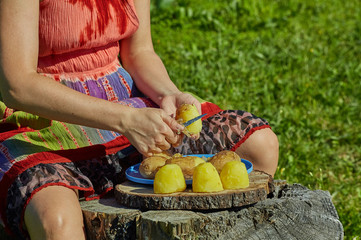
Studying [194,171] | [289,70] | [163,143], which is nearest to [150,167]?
[163,143]

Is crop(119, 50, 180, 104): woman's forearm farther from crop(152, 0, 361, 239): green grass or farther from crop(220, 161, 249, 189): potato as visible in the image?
crop(152, 0, 361, 239): green grass

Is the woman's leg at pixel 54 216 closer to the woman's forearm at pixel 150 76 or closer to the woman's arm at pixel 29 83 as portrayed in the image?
the woman's arm at pixel 29 83

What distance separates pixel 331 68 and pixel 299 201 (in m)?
3.32

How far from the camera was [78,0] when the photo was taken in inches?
107

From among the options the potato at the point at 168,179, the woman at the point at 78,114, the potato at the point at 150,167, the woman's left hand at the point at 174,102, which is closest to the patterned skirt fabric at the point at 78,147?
the woman at the point at 78,114

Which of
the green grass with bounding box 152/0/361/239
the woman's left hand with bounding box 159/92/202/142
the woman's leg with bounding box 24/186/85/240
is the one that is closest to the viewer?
the woman's leg with bounding box 24/186/85/240

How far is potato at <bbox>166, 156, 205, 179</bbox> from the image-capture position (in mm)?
2486

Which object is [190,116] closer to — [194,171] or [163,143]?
[163,143]

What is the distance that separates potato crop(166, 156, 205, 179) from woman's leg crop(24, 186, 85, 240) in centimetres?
45

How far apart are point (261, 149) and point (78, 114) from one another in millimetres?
930

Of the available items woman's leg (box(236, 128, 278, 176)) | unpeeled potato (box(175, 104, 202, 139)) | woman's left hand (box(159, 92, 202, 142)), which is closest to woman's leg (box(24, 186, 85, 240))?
unpeeled potato (box(175, 104, 202, 139))

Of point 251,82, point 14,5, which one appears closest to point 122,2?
point 14,5

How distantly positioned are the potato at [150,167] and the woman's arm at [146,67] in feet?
1.27

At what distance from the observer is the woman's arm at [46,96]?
2424 mm
